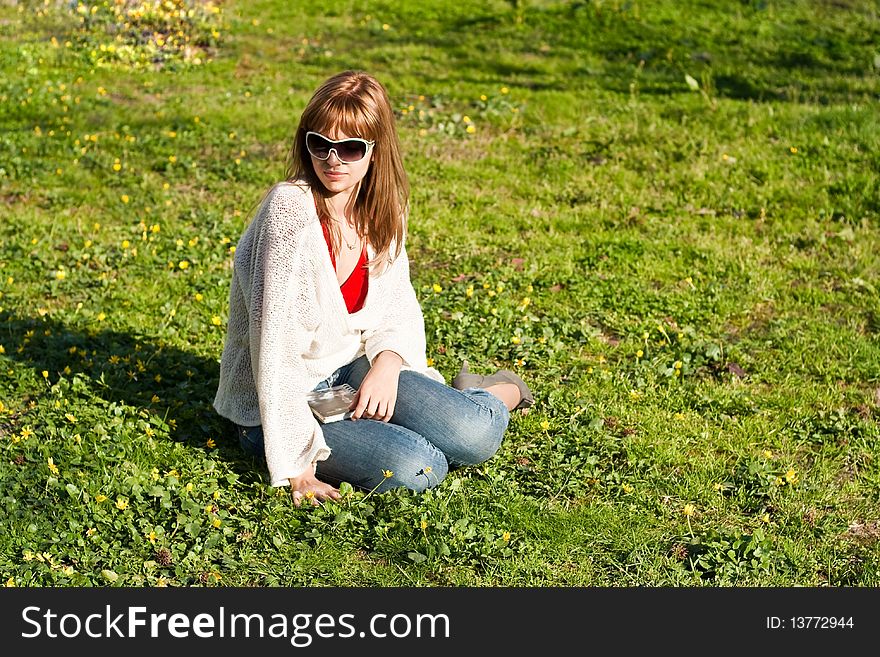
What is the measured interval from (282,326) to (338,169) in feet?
2.12

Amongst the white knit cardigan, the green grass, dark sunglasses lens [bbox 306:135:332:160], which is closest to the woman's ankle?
the green grass

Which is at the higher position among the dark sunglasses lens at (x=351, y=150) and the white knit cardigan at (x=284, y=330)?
the dark sunglasses lens at (x=351, y=150)

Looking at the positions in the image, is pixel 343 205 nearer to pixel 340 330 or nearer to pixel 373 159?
pixel 373 159

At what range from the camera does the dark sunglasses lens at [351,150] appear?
4.11 m

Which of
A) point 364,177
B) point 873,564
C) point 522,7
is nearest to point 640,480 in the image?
point 873,564

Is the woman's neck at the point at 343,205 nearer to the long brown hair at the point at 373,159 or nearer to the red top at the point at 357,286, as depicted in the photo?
the long brown hair at the point at 373,159

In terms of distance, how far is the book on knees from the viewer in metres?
4.32

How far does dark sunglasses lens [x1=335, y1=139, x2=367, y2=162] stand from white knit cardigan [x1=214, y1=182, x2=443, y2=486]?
0.20 metres

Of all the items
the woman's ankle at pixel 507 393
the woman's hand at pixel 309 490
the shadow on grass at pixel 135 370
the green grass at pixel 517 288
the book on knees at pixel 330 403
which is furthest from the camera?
the woman's ankle at pixel 507 393

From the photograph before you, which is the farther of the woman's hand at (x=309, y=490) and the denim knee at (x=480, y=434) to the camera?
the denim knee at (x=480, y=434)

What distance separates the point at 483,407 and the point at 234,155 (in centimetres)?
472

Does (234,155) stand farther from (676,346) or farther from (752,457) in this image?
(752,457)

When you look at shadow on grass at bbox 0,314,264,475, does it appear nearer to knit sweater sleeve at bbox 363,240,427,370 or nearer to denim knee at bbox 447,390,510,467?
knit sweater sleeve at bbox 363,240,427,370

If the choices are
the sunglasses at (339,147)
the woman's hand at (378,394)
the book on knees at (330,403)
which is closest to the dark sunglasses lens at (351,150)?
the sunglasses at (339,147)
